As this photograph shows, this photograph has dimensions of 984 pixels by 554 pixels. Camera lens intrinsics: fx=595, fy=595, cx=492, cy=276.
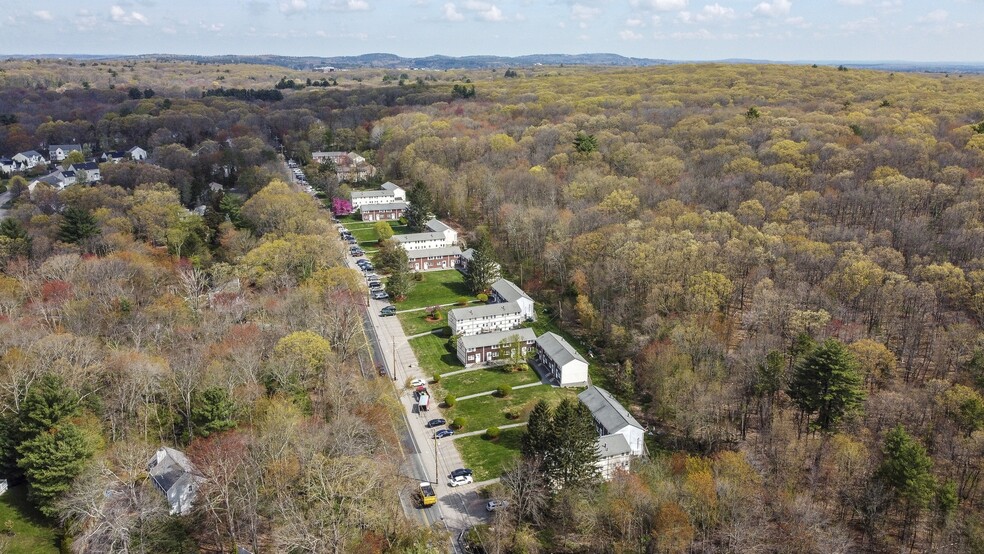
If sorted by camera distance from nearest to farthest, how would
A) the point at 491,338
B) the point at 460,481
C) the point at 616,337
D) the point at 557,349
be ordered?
1. the point at 460,481
2. the point at 557,349
3. the point at 616,337
4. the point at 491,338

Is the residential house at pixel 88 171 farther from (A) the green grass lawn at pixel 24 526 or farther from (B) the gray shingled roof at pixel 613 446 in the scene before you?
(B) the gray shingled roof at pixel 613 446

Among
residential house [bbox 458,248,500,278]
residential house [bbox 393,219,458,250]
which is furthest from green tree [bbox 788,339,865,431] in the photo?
residential house [bbox 393,219,458,250]

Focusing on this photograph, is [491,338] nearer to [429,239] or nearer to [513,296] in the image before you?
[513,296]

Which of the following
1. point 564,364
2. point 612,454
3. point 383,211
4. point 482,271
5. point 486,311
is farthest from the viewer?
point 383,211

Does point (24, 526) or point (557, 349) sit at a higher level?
point (557, 349)

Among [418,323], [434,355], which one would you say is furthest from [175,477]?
[418,323]

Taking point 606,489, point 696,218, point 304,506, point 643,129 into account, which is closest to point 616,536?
point 606,489

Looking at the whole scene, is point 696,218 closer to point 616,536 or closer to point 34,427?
point 616,536

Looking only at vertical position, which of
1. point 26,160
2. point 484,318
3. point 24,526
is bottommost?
point 24,526
